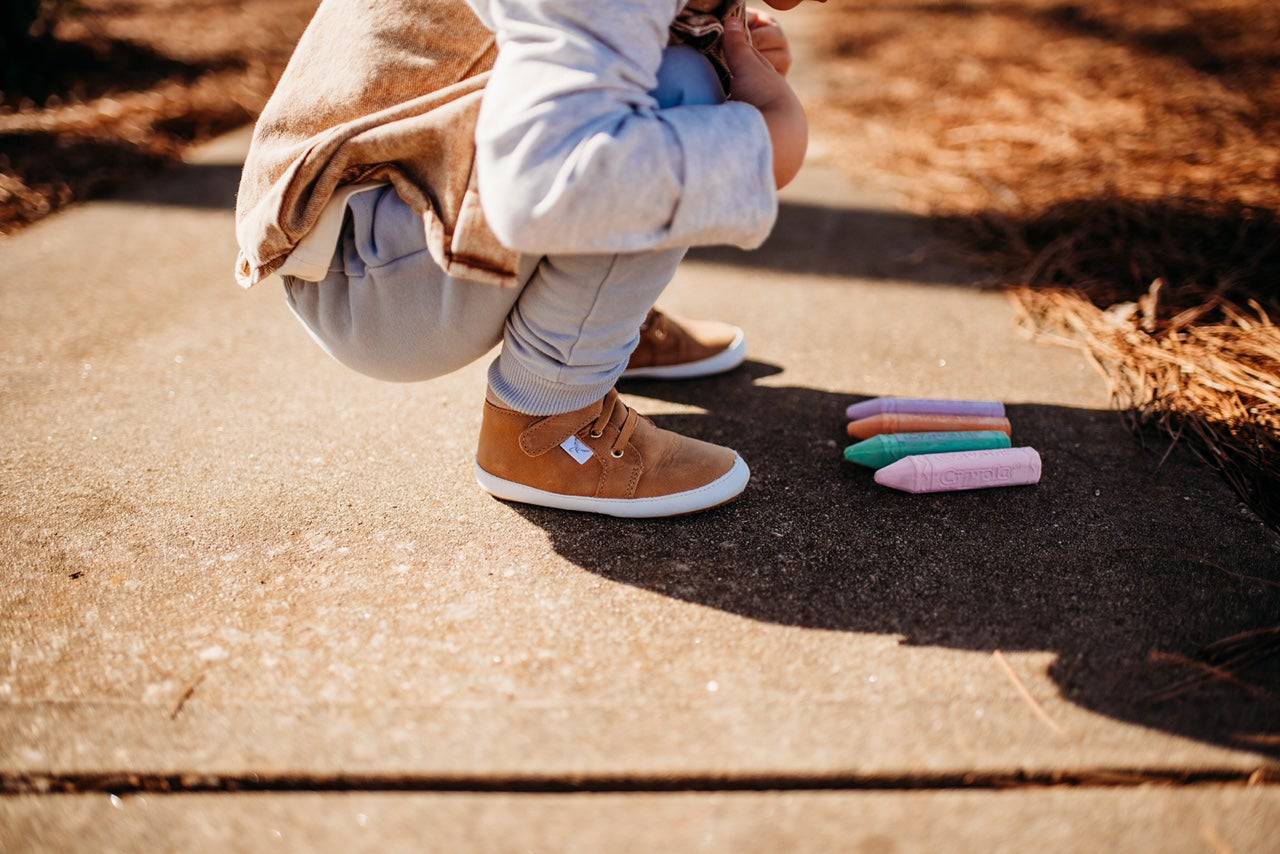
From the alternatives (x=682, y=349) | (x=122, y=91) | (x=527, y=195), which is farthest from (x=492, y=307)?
(x=122, y=91)

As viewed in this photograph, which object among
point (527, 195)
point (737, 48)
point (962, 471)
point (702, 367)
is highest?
point (737, 48)

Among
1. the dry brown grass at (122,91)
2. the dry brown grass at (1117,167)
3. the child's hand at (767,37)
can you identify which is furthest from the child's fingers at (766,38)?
the dry brown grass at (122,91)

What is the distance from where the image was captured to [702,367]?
6.03 feet

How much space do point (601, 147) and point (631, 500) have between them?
23.1 inches

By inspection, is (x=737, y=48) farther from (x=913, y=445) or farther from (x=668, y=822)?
(x=668, y=822)

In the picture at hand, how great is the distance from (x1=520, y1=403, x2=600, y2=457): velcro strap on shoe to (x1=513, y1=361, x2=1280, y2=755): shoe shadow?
0.40 feet

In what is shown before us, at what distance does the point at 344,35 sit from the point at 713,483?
0.81 m

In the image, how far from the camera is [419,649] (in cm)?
119

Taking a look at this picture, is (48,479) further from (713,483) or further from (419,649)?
(713,483)

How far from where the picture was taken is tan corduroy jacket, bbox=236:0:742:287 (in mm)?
1137

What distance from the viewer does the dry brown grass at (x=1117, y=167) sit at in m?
1.82

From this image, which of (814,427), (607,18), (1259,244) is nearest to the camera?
(607,18)

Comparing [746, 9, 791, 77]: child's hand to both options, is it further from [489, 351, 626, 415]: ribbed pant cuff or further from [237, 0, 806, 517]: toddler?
[489, 351, 626, 415]: ribbed pant cuff

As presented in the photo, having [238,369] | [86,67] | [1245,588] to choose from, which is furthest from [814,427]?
[86,67]
